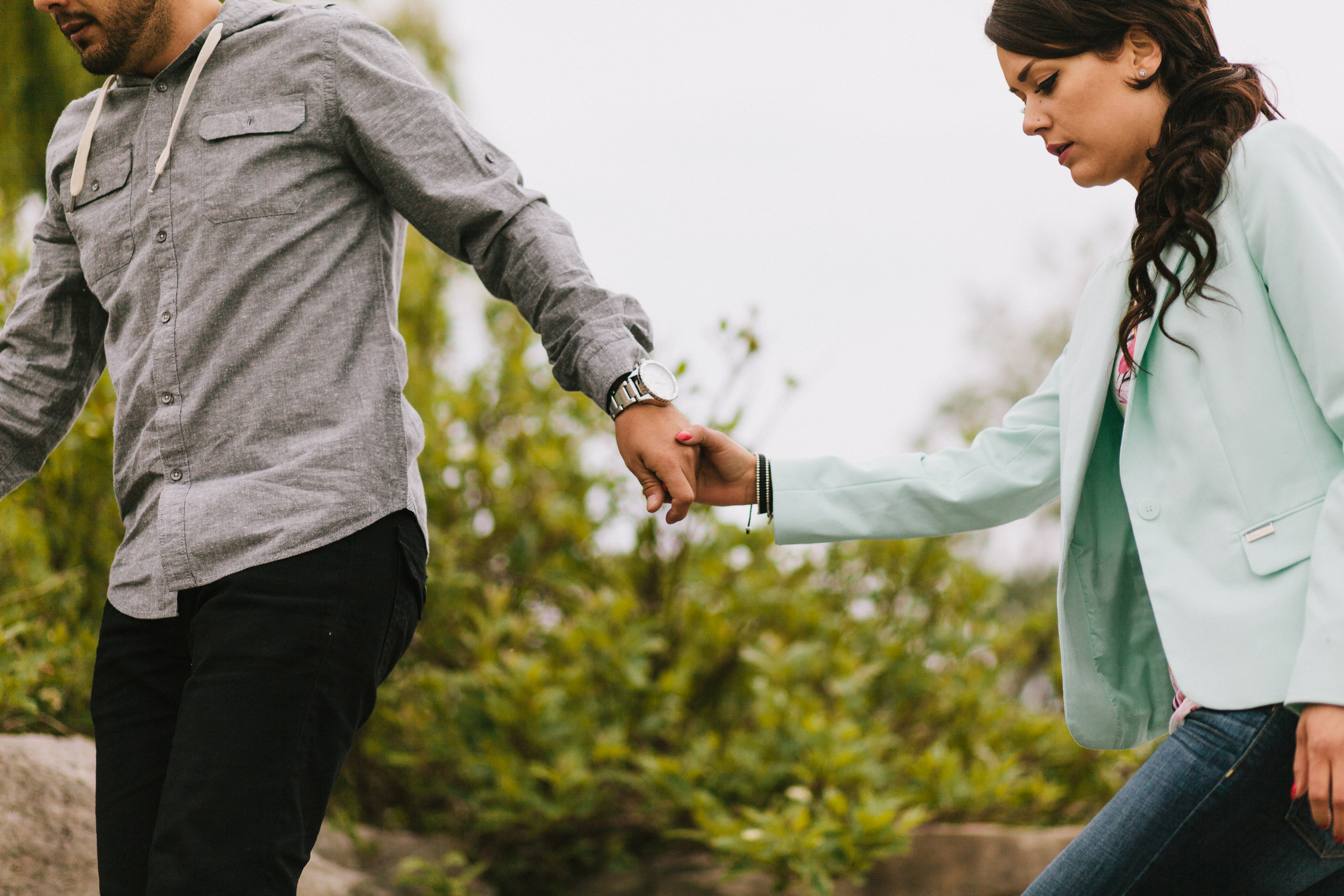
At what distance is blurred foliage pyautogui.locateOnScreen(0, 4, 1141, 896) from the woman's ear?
198cm

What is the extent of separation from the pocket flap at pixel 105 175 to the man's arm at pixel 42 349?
156mm

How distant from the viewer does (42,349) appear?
181 centimetres

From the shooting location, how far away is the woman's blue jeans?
1.27m

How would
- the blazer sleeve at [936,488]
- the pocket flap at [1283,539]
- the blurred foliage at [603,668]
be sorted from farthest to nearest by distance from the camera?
1. the blurred foliage at [603,668]
2. the blazer sleeve at [936,488]
3. the pocket flap at [1283,539]

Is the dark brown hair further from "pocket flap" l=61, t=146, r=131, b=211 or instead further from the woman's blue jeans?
"pocket flap" l=61, t=146, r=131, b=211

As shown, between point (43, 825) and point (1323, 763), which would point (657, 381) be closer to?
point (1323, 763)

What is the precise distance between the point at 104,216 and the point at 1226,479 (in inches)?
62.2

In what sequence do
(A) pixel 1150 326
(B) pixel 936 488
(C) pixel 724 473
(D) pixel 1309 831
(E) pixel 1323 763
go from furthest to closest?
1. (C) pixel 724 473
2. (B) pixel 936 488
3. (A) pixel 1150 326
4. (D) pixel 1309 831
5. (E) pixel 1323 763

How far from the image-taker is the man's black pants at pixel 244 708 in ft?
4.25

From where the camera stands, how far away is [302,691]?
1354 mm

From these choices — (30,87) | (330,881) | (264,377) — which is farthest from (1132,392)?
(30,87)

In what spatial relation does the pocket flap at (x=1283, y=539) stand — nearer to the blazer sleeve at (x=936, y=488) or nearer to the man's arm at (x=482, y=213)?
the blazer sleeve at (x=936, y=488)

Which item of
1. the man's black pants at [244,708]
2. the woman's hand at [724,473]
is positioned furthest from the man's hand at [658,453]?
Answer: the man's black pants at [244,708]

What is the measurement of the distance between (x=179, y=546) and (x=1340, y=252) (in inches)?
57.5
